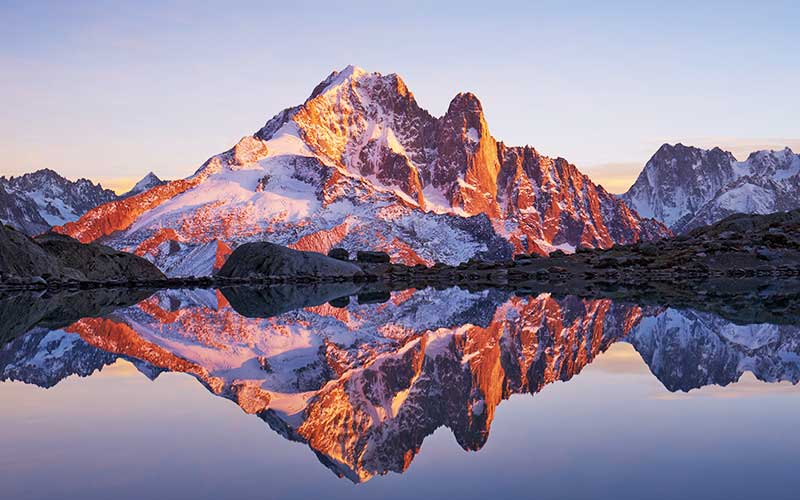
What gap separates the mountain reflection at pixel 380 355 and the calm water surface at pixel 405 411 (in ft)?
0.26

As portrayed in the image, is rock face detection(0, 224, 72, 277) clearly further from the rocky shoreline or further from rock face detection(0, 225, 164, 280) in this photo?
the rocky shoreline

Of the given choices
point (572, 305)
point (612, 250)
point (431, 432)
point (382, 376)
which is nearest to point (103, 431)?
A: point (431, 432)

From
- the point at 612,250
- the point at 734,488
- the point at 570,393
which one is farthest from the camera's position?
the point at 612,250

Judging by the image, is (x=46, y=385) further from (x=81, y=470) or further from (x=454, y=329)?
(x=454, y=329)

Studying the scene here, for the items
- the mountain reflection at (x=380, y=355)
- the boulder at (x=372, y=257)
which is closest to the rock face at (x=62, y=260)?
the mountain reflection at (x=380, y=355)

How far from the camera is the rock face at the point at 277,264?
8094cm

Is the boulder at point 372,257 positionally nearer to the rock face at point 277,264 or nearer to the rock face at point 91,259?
the rock face at point 277,264

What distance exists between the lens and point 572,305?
40.0m

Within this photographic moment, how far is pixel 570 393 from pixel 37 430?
31.7ft

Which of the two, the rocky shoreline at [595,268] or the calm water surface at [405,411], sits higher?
the rocky shoreline at [595,268]

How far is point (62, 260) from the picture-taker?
7506cm

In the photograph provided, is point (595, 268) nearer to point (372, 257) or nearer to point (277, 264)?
point (277, 264)

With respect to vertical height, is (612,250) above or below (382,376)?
Result: above

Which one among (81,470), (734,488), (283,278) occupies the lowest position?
(734,488)
